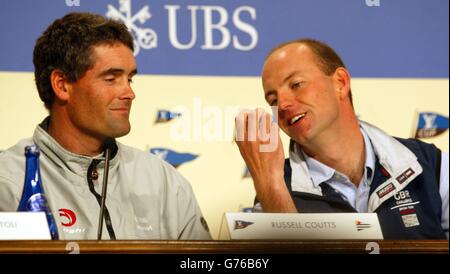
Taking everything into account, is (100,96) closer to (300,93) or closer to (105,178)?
(105,178)

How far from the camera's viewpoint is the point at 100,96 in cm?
306

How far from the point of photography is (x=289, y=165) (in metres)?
3.17

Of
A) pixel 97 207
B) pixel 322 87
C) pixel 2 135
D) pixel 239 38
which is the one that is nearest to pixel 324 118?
pixel 322 87

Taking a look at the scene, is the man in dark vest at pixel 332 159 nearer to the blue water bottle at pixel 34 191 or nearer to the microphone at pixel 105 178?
the microphone at pixel 105 178

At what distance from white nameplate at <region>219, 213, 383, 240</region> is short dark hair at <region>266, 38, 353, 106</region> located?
419 millimetres

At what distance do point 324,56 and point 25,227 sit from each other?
1.11 m

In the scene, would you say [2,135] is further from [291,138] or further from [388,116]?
[388,116]

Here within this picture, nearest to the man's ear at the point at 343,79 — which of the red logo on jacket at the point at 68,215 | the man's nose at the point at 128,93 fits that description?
the man's nose at the point at 128,93

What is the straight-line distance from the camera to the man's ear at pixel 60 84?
3066 mm

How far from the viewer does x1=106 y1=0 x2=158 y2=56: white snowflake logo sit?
315 centimetres

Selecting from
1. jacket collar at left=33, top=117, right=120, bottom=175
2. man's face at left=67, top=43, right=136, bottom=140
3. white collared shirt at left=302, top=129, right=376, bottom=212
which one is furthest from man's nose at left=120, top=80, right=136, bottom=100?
white collared shirt at left=302, top=129, right=376, bottom=212

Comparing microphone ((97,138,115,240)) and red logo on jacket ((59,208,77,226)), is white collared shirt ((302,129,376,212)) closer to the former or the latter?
microphone ((97,138,115,240))

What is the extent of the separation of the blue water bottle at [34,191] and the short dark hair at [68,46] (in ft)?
0.60

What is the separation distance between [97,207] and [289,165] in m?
0.63
